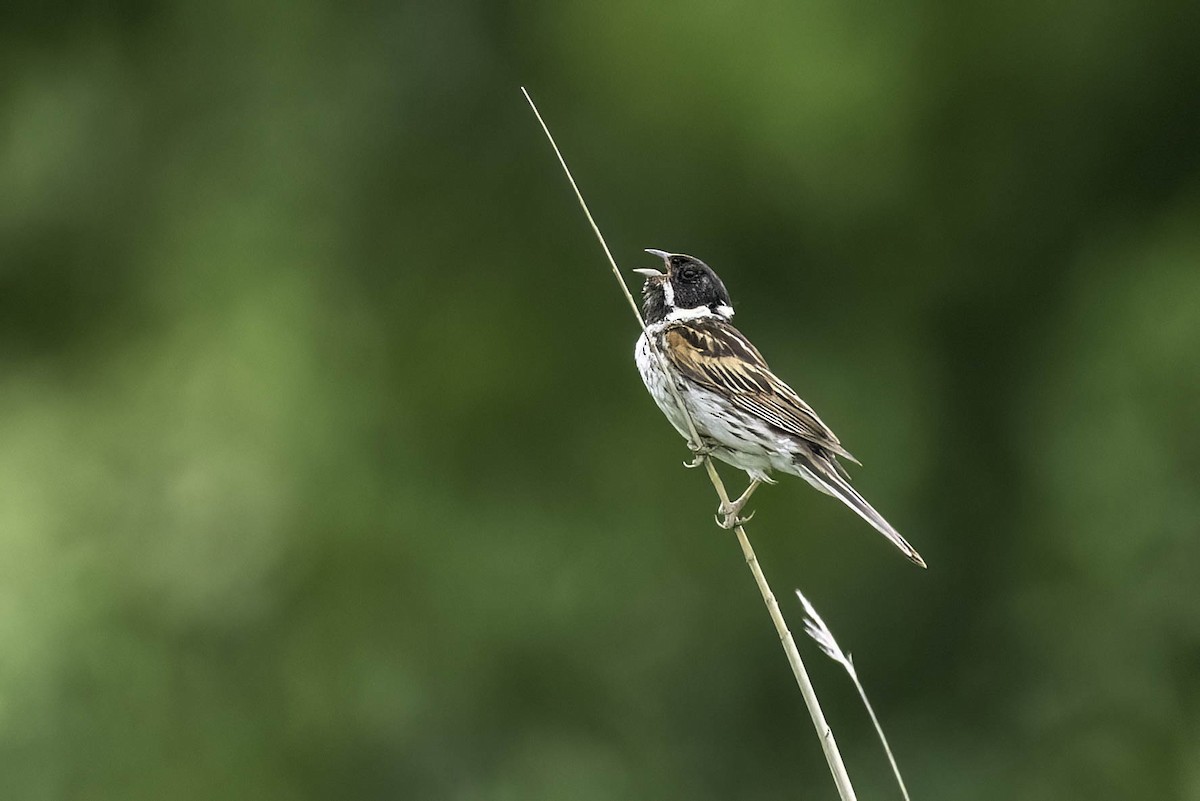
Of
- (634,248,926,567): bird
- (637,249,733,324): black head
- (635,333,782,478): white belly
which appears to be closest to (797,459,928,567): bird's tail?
(634,248,926,567): bird

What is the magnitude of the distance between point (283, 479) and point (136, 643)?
141 cm

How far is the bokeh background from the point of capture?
10.8 metres

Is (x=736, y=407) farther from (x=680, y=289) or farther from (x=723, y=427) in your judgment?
(x=680, y=289)

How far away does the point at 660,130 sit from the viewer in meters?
11.8

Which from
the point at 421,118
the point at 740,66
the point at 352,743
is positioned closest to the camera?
the point at 352,743

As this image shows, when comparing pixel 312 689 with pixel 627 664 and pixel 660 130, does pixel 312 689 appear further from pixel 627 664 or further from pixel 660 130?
pixel 660 130

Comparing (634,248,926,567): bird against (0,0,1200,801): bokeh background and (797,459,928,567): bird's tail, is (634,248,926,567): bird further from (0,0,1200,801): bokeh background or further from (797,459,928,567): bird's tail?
(0,0,1200,801): bokeh background

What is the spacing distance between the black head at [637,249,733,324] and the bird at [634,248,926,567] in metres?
0.06

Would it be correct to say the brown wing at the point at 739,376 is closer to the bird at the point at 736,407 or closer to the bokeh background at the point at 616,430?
the bird at the point at 736,407

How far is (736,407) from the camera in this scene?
5.30 meters

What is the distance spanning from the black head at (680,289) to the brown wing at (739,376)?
0.21m

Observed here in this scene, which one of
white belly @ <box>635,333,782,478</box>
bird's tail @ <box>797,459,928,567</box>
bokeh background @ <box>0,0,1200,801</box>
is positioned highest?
bird's tail @ <box>797,459,928,567</box>

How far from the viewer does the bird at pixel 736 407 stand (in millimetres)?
5066

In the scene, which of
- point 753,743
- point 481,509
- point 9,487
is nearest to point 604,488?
point 481,509
